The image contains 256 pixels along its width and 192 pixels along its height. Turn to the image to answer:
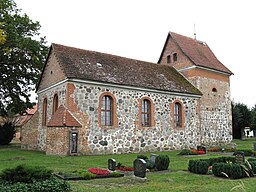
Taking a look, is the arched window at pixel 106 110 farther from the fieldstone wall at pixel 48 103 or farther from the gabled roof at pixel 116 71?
the fieldstone wall at pixel 48 103

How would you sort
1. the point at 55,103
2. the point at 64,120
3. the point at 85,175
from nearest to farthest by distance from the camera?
1. the point at 85,175
2. the point at 64,120
3. the point at 55,103

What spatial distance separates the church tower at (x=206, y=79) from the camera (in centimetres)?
2620

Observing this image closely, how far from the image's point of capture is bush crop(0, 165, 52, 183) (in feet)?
25.4

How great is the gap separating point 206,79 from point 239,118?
18211 mm

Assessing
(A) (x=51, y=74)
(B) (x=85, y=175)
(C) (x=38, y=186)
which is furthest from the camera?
(A) (x=51, y=74)

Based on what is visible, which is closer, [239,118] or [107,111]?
[107,111]

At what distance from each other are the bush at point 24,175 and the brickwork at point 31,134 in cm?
1666

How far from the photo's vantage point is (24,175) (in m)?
7.84

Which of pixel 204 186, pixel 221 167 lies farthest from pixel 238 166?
pixel 204 186

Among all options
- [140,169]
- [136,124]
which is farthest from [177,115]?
[140,169]

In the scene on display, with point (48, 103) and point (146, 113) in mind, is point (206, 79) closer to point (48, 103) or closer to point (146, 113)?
point (146, 113)

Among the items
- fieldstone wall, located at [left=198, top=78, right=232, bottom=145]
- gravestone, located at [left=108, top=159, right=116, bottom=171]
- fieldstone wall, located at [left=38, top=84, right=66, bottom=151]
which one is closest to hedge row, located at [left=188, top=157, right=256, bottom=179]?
gravestone, located at [left=108, top=159, right=116, bottom=171]

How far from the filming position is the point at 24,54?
25.8 metres

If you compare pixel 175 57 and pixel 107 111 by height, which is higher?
pixel 175 57
